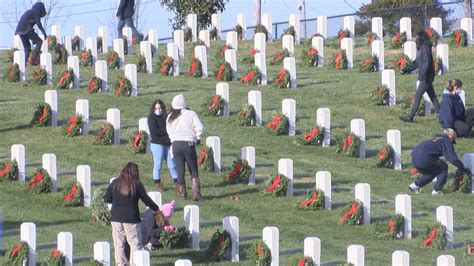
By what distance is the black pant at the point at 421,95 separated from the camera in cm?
2698

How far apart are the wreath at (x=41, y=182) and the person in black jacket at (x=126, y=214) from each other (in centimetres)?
458

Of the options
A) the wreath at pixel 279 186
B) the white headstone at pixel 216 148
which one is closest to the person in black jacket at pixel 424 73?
the white headstone at pixel 216 148

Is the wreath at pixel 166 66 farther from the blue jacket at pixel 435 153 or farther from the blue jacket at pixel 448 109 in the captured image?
the blue jacket at pixel 435 153

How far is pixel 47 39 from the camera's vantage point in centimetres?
3544

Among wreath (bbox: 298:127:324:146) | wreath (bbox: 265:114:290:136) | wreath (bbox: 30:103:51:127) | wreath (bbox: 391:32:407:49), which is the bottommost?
wreath (bbox: 298:127:324:146)

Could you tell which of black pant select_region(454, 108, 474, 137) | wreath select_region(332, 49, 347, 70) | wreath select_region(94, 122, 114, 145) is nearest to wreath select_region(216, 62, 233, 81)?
wreath select_region(332, 49, 347, 70)

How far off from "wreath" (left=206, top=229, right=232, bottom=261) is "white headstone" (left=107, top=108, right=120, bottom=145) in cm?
710

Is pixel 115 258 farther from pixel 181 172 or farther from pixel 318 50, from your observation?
pixel 318 50

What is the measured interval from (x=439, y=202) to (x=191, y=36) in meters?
15.9

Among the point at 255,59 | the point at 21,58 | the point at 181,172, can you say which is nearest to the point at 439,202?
the point at 181,172

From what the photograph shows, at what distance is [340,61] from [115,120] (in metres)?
A: 8.00

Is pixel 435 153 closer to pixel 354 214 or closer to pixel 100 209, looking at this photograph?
pixel 354 214

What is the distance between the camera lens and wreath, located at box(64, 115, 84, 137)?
2638 cm

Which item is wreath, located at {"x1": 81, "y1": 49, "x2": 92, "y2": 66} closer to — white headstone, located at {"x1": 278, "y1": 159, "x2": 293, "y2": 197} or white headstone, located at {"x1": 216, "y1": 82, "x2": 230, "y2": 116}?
white headstone, located at {"x1": 216, "y1": 82, "x2": 230, "y2": 116}
